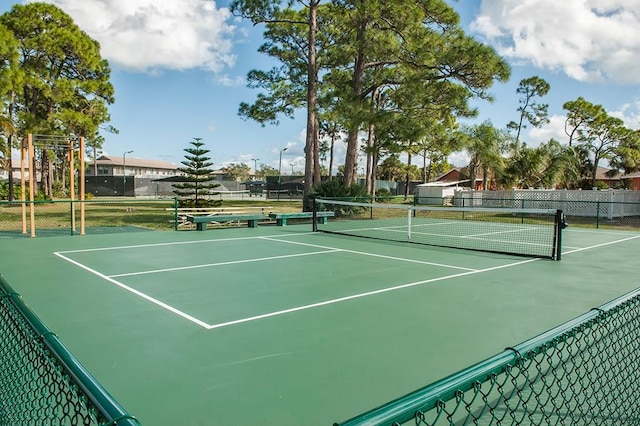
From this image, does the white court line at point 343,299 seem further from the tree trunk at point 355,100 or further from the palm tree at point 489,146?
the palm tree at point 489,146

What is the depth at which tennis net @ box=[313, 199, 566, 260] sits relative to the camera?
1212 centimetres

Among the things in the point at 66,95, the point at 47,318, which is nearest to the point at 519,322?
the point at 47,318

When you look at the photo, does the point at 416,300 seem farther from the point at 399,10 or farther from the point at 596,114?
the point at 596,114

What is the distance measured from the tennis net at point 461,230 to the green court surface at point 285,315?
112 cm

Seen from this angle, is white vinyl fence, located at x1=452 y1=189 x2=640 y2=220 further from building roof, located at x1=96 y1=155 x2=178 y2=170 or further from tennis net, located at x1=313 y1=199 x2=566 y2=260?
building roof, located at x1=96 y1=155 x2=178 y2=170

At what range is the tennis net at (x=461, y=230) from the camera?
477 inches

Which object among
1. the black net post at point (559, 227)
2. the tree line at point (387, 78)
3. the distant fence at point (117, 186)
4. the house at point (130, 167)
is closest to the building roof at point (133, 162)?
the house at point (130, 167)

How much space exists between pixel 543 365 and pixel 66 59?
115 ft

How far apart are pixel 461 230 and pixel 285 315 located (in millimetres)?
13421

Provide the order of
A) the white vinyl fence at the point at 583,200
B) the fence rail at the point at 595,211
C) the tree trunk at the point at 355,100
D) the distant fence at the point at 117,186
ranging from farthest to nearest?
1. the distant fence at the point at 117,186
2. the white vinyl fence at the point at 583,200
3. the fence rail at the point at 595,211
4. the tree trunk at the point at 355,100

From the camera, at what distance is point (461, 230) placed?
59.1ft

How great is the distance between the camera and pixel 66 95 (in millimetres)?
30281

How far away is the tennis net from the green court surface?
112 centimetres

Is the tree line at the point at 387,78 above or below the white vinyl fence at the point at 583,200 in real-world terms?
above
